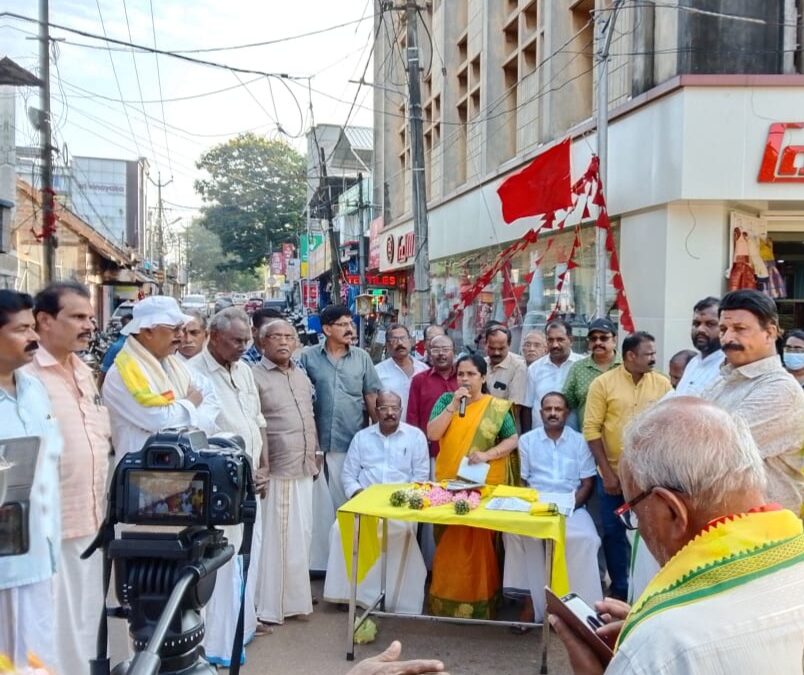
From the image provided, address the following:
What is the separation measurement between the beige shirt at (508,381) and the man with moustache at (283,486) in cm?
178

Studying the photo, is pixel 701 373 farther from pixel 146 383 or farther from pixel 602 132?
pixel 602 132

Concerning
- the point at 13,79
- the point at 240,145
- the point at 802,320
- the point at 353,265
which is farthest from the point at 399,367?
the point at 240,145

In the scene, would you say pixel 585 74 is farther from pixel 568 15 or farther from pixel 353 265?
pixel 353 265

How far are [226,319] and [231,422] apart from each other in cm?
55

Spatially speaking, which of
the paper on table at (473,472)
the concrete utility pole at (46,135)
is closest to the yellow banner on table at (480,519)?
the paper on table at (473,472)

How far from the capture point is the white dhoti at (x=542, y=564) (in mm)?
4086

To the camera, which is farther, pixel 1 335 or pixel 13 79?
pixel 13 79

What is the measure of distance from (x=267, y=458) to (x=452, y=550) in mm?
1247

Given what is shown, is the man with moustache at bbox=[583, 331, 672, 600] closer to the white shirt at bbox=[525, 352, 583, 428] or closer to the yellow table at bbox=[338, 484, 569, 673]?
the yellow table at bbox=[338, 484, 569, 673]

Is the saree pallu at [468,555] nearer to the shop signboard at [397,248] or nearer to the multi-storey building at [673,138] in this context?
the multi-storey building at [673,138]

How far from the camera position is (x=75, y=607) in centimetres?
284

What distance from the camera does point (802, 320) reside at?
796 centimetres

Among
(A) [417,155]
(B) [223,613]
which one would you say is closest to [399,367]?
(B) [223,613]

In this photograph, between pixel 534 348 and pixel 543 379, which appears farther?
pixel 534 348
